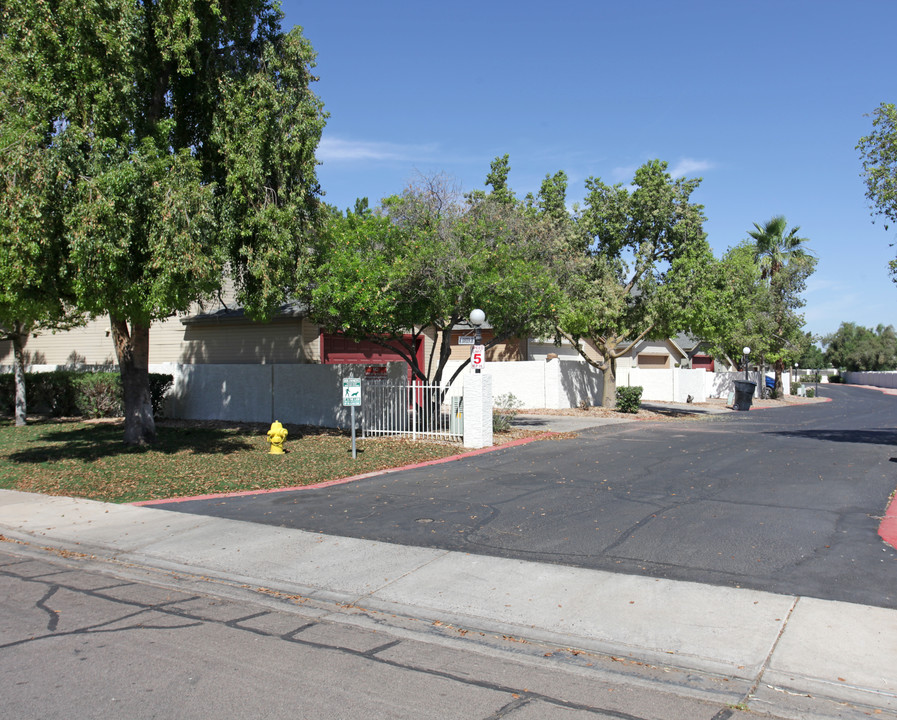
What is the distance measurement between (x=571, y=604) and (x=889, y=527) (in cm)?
493

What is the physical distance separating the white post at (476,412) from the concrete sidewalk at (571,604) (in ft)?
24.1

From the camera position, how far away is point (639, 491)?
36.6ft

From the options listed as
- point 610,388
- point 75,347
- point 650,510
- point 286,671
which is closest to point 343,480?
point 650,510

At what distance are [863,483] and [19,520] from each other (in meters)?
12.7

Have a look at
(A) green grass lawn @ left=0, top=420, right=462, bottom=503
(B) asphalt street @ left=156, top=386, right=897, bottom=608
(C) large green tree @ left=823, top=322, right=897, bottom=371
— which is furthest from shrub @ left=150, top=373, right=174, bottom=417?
(C) large green tree @ left=823, top=322, right=897, bottom=371

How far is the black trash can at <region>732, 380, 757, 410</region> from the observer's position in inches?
1255

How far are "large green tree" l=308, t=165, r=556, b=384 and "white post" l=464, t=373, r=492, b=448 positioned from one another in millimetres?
1688

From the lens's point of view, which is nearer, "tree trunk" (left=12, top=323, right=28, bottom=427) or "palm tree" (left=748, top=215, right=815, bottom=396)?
"tree trunk" (left=12, top=323, right=28, bottom=427)

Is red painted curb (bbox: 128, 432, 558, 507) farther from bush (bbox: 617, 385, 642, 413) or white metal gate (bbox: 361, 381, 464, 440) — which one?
bush (bbox: 617, 385, 642, 413)

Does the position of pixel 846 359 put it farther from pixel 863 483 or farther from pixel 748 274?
pixel 863 483

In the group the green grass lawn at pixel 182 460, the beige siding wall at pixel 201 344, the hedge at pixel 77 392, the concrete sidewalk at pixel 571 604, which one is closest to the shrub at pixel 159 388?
the hedge at pixel 77 392

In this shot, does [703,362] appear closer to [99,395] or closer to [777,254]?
[777,254]

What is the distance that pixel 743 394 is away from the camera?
3197 centimetres

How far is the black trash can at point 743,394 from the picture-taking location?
31875 mm
